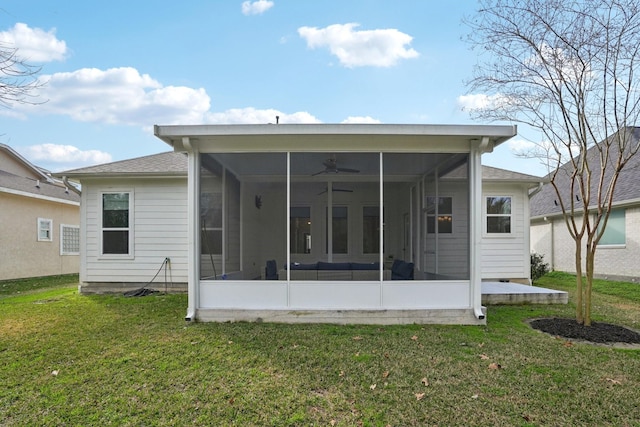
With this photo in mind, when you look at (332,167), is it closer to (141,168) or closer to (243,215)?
(243,215)

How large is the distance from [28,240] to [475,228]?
1339cm

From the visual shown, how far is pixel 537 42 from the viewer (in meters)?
6.12

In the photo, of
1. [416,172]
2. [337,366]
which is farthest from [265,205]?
[337,366]

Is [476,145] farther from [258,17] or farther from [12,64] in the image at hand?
[258,17]

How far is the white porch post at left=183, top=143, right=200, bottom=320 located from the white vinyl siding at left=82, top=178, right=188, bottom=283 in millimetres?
3227

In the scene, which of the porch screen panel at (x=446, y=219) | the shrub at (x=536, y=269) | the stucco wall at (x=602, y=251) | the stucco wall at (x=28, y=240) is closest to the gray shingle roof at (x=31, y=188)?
the stucco wall at (x=28, y=240)

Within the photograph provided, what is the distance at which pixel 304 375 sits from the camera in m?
3.77

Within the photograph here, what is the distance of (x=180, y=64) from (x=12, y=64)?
672 centimetres

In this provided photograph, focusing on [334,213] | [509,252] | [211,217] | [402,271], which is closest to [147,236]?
[211,217]

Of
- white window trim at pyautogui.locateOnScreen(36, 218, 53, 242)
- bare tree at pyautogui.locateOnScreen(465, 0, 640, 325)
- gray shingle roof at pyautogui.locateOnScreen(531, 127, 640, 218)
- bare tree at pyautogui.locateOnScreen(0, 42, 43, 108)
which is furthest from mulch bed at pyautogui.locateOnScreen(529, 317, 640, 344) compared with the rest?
white window trim at pyautogui.locateOnScreen(36, 218, 53, 242)

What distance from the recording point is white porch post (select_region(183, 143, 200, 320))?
564cm

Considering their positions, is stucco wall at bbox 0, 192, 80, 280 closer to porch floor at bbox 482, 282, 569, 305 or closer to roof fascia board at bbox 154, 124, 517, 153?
roof fascia board at bbox 154, 124, 517, 153

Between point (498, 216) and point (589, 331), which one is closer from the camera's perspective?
point (589, 331)

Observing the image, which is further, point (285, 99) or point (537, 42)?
point (285, 99)
